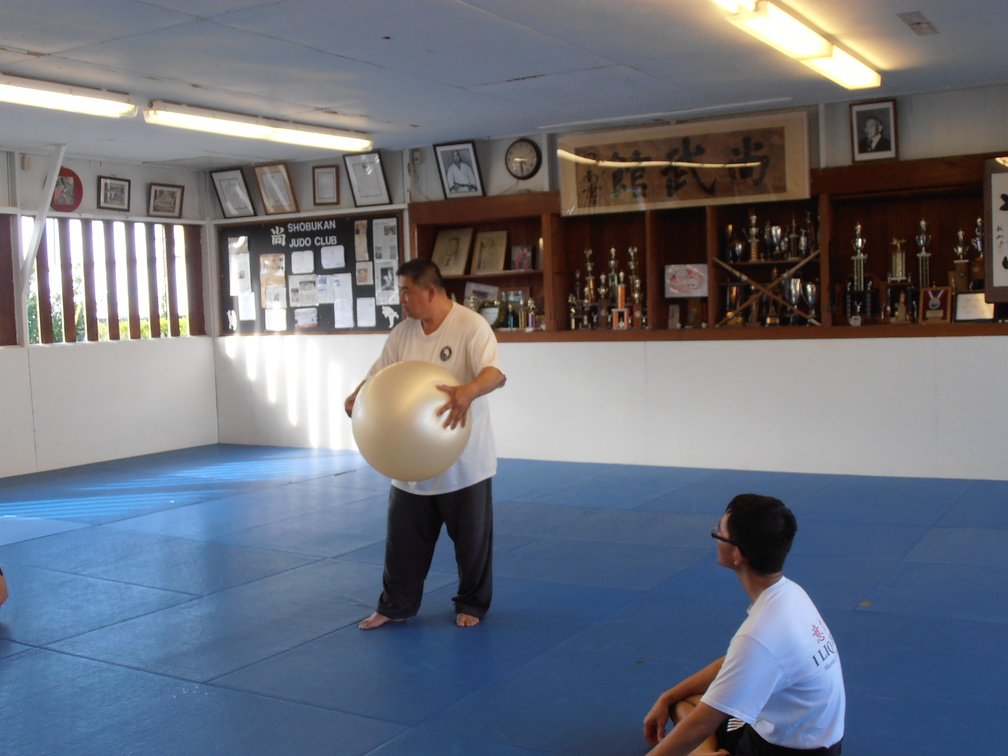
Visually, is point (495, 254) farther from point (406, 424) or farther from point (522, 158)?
point (406, 424)

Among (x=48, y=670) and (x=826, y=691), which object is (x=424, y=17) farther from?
(x=826, y=691)

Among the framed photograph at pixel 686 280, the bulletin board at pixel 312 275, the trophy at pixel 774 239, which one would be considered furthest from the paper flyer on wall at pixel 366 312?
the trophy at pixel 774 239

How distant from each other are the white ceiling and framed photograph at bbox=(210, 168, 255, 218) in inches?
69.0

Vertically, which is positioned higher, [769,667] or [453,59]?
[453,59]

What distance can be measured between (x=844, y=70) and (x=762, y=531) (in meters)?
5.25

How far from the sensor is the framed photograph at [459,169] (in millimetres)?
9305

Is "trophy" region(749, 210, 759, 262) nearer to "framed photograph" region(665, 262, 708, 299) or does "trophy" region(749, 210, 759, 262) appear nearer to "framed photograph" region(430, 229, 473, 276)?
"framed photograph" region(665, 262, 708, 299)

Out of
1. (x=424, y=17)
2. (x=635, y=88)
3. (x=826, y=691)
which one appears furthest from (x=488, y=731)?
(x=635, y=88)

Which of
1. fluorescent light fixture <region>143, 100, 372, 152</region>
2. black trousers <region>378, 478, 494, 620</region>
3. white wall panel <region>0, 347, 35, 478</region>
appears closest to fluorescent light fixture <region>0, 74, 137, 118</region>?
fluorescent light fixture <region>143, 100, 372, 152</region>

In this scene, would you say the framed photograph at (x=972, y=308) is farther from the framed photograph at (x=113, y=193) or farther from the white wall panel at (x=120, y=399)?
the framed photograph at (x=113, y=193)

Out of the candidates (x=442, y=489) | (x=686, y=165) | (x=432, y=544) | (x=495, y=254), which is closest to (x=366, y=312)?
(x=495, y=254)

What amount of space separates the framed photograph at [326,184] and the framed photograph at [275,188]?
0.29 m

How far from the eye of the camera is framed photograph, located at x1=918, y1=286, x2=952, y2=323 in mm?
7703

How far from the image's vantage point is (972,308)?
298 inches
